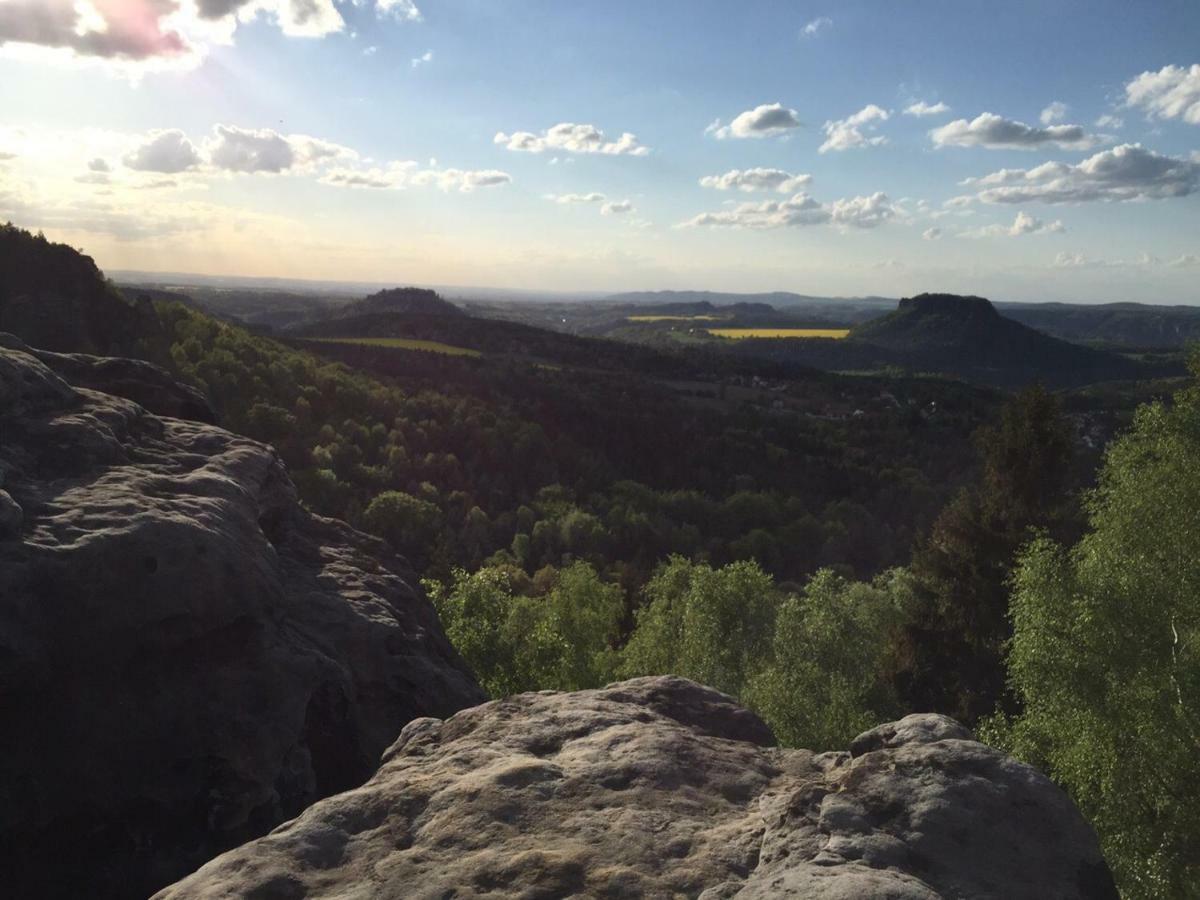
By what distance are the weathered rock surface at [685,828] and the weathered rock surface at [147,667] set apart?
412 cm

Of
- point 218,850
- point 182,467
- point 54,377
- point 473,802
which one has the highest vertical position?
point 54,377

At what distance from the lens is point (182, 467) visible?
16750 millimetres

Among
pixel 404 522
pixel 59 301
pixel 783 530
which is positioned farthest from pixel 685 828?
pixel 783 530

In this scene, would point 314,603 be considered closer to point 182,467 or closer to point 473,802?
point 182,467

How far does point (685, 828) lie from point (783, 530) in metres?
92.4

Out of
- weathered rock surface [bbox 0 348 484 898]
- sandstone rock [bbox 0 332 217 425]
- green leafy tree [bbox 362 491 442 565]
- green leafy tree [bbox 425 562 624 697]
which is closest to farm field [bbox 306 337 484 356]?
green leafy tree [bbox 362 491 442 565]

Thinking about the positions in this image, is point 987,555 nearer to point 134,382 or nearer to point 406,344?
point 134,382

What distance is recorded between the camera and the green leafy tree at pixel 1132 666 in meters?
16.8

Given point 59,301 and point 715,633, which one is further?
point 59,301

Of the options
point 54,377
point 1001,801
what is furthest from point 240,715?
point 1001,801

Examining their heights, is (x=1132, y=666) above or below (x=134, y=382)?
below

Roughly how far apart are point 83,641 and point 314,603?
515 centimetres

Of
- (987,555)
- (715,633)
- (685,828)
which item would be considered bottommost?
(715,633)

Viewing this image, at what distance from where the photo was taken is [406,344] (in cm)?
17600
